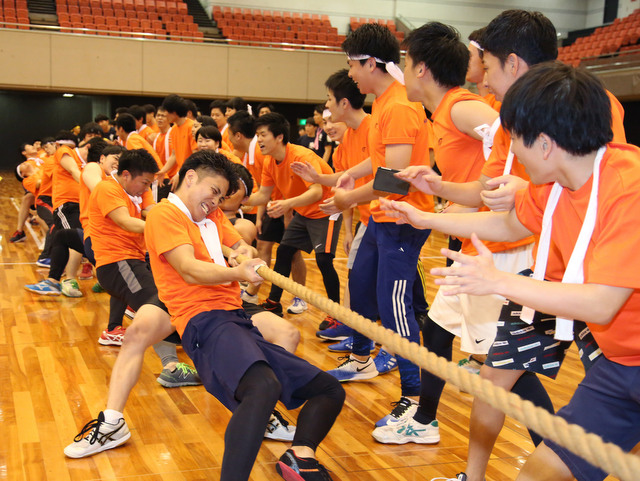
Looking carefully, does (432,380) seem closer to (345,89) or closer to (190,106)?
(345,89)

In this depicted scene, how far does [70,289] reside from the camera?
19.0 feet

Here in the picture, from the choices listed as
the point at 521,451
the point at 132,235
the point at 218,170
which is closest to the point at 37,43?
the point at 132,235

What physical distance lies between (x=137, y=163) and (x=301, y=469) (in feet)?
8.05

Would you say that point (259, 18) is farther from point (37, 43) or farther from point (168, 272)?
point (168, 272)

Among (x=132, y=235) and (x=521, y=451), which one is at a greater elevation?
(x=132, y=235)

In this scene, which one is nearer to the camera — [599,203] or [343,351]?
[599,203]

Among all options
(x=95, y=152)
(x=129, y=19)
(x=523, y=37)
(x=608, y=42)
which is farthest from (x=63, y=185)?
(x=608, y=42)

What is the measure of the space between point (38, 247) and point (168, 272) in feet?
20.2

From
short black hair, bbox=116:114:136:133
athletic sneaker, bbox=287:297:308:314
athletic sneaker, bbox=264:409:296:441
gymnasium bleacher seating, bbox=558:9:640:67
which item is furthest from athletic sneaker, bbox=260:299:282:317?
gymnasium bleacher seating, bbox=558:9:640:67

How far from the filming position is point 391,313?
3242mm

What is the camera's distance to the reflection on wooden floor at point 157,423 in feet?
9.11

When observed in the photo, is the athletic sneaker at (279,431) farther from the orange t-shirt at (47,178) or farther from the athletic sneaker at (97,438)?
the orange t-shirt at (47,178)

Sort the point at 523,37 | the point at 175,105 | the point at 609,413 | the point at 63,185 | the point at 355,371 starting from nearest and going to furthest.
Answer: the point at 609,413 → the point at 523,37 → the point at 355,371 → the point at 63,185 → the point at 175,105

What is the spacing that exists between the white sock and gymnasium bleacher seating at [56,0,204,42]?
13786mm
